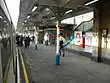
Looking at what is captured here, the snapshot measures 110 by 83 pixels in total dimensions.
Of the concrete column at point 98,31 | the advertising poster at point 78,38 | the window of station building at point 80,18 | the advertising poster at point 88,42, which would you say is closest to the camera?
the concrete column at point 98,31

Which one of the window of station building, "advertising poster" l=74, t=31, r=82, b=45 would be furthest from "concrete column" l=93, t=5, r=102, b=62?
the window of station building

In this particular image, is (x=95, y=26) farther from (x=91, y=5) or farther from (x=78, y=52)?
(x=78, y=52)

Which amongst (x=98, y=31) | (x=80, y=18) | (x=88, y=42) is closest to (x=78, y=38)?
(x=88, y=42)

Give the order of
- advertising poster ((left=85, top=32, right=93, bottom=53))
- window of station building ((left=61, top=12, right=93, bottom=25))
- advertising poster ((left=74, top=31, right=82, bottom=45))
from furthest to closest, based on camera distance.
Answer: window of station building ((left=61, top=12, right=93, bottom=25)), advertising poster ((left=74, top=31, right=82, bottom=45)), advertising poster ((left=85, top=32, right=93, bottom=53))

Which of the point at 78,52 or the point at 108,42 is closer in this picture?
the point at 108,42

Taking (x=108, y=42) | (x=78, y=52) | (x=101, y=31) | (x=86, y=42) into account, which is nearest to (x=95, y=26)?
(x=101, y=31)

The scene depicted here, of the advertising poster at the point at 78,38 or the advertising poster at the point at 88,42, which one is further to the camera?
the advertising poster at the point at 78,38

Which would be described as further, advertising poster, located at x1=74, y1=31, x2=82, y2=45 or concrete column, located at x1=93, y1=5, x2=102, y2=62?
advertising poster, located at x1=74, y1=31, x2=82, y2=45

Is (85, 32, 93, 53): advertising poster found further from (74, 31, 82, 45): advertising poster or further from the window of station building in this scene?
the window of station building

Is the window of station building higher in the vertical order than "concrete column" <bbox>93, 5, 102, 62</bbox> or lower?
higher

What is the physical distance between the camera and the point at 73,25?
26812mm

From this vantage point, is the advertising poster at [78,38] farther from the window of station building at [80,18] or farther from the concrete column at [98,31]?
the concrete column at [98,31]

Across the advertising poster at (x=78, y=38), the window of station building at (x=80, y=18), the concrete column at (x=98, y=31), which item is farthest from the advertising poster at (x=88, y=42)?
the window of station building at (x=80, y=18)

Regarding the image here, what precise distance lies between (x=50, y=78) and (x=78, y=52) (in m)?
12.2
